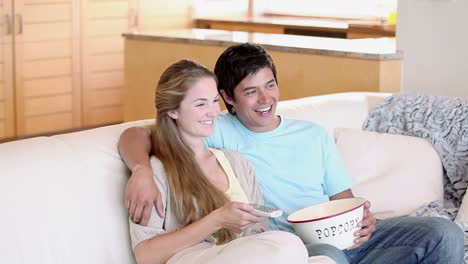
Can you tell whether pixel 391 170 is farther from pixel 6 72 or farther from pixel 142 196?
pixel 6 72

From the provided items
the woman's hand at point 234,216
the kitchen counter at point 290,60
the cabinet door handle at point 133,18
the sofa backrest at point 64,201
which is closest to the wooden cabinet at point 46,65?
the cabinet door handle at point 133,18

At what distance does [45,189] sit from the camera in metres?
2.26

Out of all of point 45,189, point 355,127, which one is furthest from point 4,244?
point 355,127

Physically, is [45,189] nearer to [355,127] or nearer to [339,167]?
[339,167]

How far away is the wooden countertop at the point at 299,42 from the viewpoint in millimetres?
4285

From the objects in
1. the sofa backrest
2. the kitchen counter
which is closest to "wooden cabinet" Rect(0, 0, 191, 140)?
the kitchen counter

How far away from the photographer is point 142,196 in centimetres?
221

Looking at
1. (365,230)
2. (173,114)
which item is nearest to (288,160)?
(365,230)

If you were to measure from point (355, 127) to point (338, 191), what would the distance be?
819 mm

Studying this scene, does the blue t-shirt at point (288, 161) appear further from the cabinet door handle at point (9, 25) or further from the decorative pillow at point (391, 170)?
the cabinet door handle at point (9, 25)

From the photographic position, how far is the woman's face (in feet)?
7.74

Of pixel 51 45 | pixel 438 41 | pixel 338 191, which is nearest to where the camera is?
pixel 338 191

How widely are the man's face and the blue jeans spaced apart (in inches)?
18.9

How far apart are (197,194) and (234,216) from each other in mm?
182
